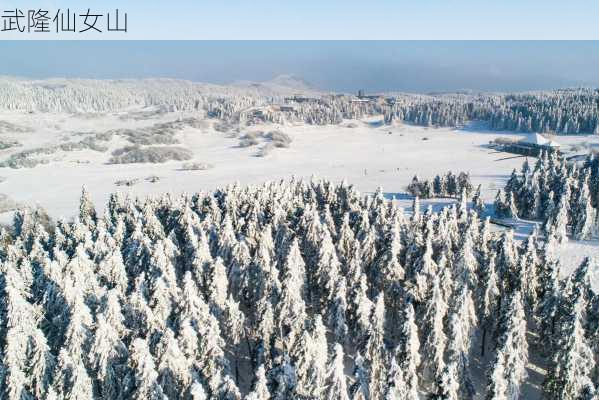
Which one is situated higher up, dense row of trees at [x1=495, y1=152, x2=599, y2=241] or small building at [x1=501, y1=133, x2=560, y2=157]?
small building at [x1=501, y1=133, x2=560, y2=157]

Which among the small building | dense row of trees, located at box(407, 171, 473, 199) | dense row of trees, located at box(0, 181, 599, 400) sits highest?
the small building

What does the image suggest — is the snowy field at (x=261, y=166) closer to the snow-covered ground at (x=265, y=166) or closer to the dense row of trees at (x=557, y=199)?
the snow-covered ground at (x=265, y=166)

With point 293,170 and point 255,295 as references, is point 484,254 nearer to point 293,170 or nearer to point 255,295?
point 255,295

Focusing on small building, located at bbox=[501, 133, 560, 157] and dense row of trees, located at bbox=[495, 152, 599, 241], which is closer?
dense row of trees, located at bbox=[495, 152, 599, 241]

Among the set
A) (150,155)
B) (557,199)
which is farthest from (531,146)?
(150,155)

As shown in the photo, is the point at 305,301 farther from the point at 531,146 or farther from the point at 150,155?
the point at 531,146

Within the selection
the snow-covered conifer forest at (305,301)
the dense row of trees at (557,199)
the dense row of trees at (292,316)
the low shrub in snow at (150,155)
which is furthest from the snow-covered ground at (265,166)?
the dense row of trees at (292,316)

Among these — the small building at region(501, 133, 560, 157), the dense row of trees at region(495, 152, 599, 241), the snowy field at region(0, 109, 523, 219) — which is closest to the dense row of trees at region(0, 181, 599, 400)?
the dense row of trees at region(495, 152, 599, 241)

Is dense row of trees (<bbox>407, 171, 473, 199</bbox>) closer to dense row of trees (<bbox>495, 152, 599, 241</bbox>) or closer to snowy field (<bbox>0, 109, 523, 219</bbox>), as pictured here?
snowy field (<bbox>0, 109, 523, 219</bbox>)
